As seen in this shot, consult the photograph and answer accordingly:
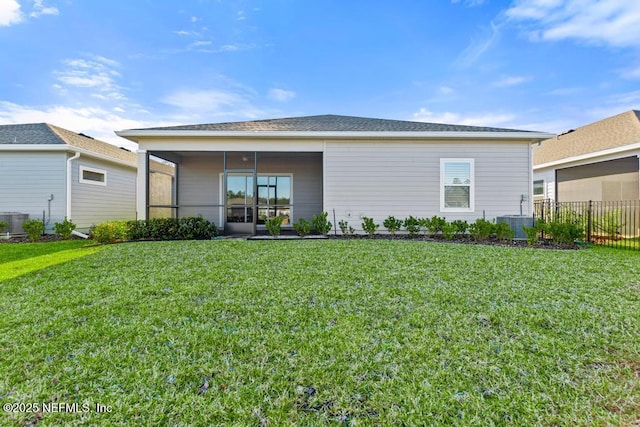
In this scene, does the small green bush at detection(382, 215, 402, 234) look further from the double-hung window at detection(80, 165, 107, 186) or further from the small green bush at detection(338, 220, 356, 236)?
the double-hung window at detection(80, 165, 107, 186)

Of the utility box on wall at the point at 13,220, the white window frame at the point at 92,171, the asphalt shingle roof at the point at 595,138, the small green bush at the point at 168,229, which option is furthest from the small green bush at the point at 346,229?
the utility box on wall at the point at 13,220

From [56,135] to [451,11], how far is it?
13.7 meters

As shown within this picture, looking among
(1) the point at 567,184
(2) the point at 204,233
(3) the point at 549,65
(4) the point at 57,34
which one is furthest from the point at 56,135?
(1) the point at 567,184

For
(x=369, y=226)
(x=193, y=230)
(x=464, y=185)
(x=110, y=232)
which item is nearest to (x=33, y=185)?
(x=110, y=232)

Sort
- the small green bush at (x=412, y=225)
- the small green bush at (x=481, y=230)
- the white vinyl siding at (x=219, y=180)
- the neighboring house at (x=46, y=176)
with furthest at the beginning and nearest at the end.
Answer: the white vinyl siding at (x=219, y=180) < the neighboring house at (x=46, y=176) < the small green bush at (x=412, y=225) < the small green bush at (x=481, y=230)

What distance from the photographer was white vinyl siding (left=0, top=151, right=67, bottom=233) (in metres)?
9.54

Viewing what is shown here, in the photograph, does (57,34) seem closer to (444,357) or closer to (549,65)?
(444,357)

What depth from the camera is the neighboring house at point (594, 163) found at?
32.9 ft

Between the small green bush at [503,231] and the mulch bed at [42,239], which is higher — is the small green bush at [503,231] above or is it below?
above

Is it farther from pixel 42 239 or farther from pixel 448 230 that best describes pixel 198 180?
pixel 448 230

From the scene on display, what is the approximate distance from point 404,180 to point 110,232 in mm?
7858

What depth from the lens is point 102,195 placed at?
11.3 meters

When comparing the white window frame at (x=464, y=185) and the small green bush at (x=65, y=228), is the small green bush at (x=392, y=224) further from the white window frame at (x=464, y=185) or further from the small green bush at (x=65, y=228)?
the small green bush at (x=65, y=228)

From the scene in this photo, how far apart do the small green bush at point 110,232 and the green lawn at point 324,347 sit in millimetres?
3102
